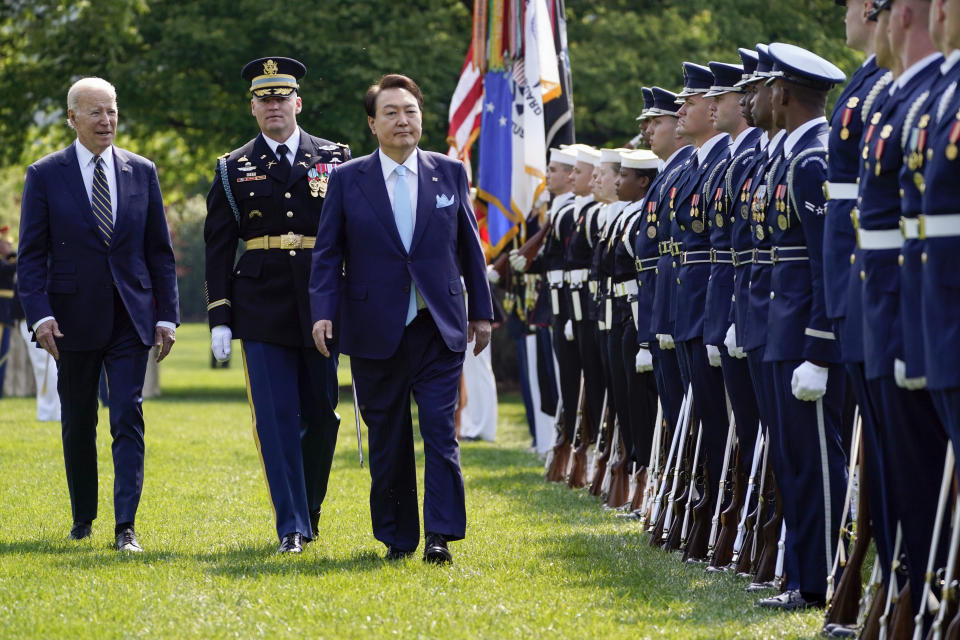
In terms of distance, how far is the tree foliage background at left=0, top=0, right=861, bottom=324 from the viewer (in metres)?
23.1

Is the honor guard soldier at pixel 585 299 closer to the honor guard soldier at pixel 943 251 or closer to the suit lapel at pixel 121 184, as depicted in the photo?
the suit lapel at pixel 121 184

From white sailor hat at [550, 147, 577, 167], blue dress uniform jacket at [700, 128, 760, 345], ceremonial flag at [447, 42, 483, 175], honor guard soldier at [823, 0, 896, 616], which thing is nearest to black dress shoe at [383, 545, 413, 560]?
blue dress uniform jacket at [700, 128, 760, 345]

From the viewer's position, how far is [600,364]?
38.7 ft

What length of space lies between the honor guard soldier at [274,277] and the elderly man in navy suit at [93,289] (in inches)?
17.7

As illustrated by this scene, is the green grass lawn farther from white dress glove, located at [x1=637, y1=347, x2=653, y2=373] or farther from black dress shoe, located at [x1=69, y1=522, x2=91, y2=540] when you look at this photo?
white dress glove, located at [x1=637, y1=347, x2=653, y2=373]

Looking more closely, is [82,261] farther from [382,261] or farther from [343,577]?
[343,577]

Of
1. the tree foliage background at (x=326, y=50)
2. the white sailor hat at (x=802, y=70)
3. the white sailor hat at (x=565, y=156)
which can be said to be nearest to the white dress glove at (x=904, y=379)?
the white sailor hat at (x=802, y=70)

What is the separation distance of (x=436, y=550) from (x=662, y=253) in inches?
80.9

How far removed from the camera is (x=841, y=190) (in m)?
5.66

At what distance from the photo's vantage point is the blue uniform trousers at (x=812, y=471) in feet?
21.2

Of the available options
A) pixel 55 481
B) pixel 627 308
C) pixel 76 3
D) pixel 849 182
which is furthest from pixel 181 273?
pixel 849 182

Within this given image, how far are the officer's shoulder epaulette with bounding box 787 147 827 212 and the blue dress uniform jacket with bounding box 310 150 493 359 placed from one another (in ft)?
6.16

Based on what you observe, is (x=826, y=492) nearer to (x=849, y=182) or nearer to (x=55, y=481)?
(x=849, y=182)

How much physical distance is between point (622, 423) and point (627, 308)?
82 centimetres
